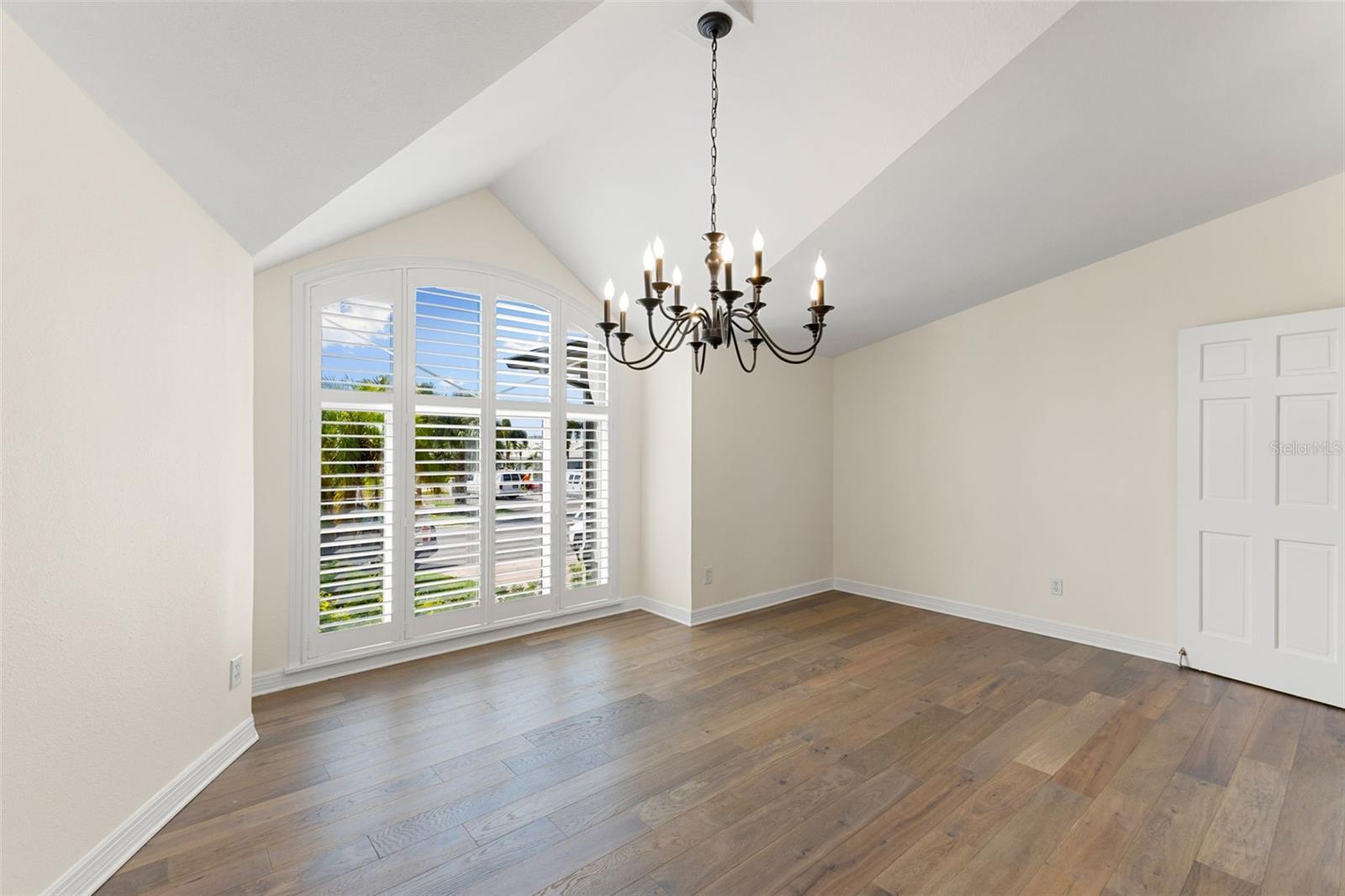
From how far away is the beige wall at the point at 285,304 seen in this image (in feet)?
10.8

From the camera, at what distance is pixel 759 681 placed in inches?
137

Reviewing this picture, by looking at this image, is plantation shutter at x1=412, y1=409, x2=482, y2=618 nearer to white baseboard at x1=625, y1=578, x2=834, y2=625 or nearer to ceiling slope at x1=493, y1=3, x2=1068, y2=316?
white baseboard at x1=625, y1=578, x2=834, y2=625

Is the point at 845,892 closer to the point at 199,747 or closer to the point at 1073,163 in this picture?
the point at 199,747

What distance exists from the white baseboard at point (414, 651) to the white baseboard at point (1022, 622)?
2182mm

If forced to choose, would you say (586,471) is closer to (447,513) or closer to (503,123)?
(447,513)

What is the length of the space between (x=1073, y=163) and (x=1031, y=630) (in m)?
3.12

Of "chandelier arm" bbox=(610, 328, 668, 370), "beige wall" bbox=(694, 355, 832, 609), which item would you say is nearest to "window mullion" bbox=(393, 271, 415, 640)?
"chandelier arm" bbox=(610, 328, 668, 370)

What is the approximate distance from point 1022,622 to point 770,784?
9.74 feet

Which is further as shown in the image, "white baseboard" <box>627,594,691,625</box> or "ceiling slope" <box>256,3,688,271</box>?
"white baseboard" <box>627,594,691,625</box>

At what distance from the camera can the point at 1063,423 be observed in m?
4.29

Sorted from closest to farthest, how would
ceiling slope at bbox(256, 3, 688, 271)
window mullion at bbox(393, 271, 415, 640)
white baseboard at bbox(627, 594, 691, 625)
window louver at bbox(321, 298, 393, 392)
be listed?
ceiling slope at bbox(256, 3, 688, 271)
window louver at bbox(321, 298, 393, 392)
window mullion at bbox(393, 271, 415, 640)
white baseboard at bbox(627, 594, 691, 625)

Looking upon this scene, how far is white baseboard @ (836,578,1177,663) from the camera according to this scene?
3883 millimetres

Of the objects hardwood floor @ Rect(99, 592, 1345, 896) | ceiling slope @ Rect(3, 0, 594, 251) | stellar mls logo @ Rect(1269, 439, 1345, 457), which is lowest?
hardwood floor @ Rect(99, 592, 1345, 896)

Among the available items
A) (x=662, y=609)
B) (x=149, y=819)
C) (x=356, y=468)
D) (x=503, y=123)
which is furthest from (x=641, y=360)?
(x=662, y=609)
